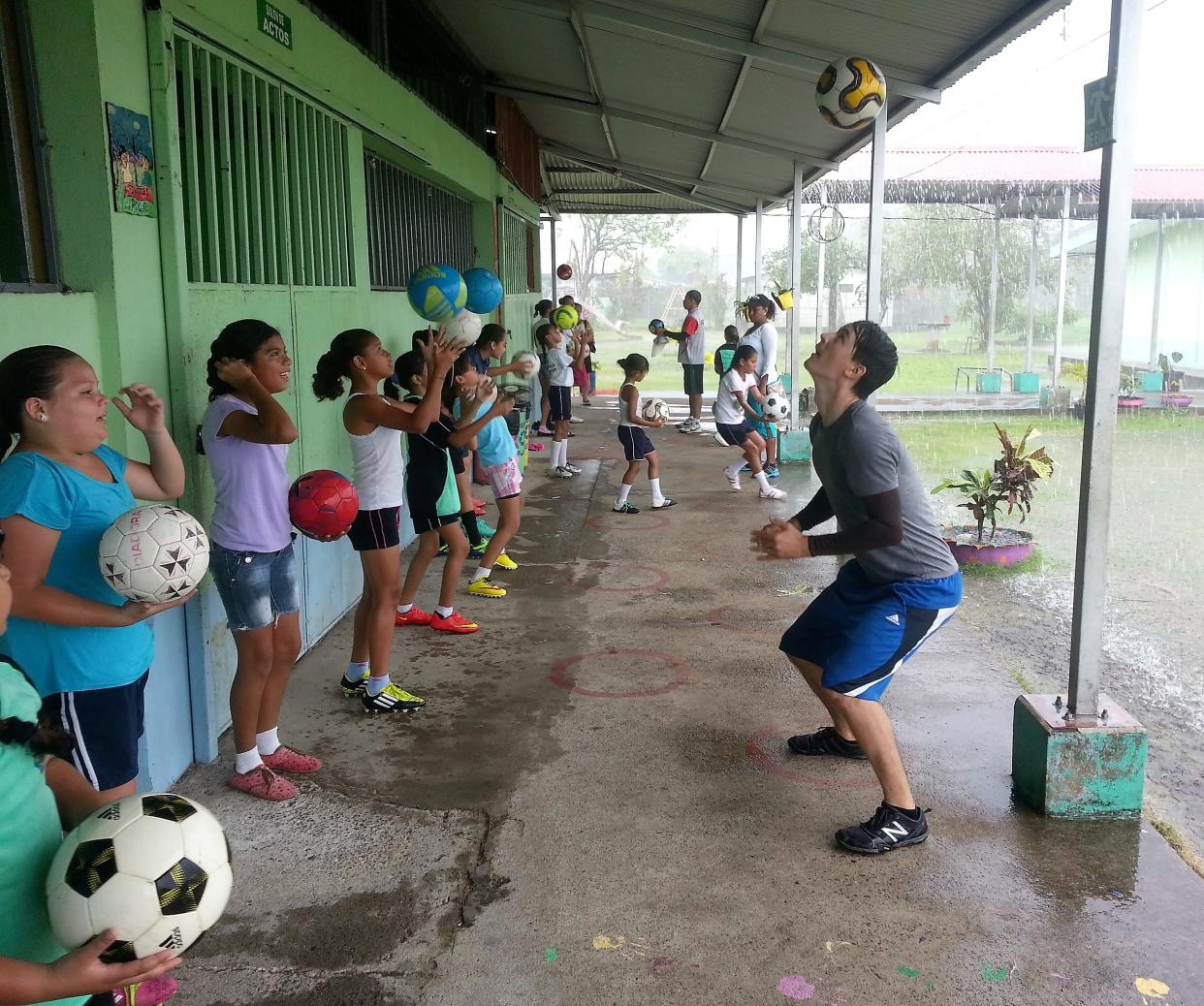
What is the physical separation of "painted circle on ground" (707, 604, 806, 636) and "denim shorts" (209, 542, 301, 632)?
2.88 metres

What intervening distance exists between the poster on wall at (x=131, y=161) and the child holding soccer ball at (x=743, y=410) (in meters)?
6.17

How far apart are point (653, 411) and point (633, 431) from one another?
1.18ft

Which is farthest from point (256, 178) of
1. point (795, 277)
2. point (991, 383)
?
point (991, 383)

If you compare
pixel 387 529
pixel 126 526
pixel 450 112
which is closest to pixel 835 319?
pixel 450 112

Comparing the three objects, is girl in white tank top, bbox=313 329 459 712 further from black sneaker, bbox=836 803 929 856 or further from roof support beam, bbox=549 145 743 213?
roof support beam, bbox=549 145 743 213

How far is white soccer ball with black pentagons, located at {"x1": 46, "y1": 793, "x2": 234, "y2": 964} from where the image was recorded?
62.4 inches

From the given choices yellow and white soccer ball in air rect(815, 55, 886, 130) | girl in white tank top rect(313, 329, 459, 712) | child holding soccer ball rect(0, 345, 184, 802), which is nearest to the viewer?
child holding soccer ball rect(0, 345, 184, 802)

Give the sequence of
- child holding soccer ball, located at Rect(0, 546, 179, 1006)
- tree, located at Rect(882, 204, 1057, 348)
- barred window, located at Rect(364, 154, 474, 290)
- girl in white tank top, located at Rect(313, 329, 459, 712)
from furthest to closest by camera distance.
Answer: tree, located at Rect(882, 204, 1057, 348) < barred window, located at Rect(364, 154, 474, 290) < girl in white tank top, located at Rect(313, 329, 459, 712) < child holding soccer ball, located at Rect(0, 546, 179, 1006)

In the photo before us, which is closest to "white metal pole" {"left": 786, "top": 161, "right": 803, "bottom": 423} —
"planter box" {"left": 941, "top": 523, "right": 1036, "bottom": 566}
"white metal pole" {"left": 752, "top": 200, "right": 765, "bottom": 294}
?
"white metal pole" {"left": 752, "top": 200, "right": 765, "bottom": 294}

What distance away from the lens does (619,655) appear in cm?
546

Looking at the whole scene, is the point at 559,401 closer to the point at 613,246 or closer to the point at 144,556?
the point at 144,556

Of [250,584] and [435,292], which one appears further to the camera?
[435,292]

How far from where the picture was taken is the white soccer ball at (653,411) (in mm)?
9039

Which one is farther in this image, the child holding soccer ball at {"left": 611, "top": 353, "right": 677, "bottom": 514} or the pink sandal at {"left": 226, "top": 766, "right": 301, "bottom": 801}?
the child holding soccer ball at {"left": 611, "top": 353, "right": 677, "bottom": 514}
